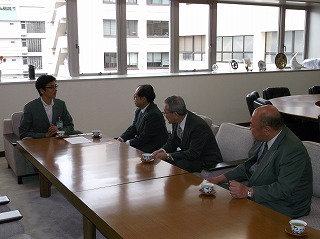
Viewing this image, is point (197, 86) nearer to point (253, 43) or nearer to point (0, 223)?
point (253, 43)

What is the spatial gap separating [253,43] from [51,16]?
13.9 ft

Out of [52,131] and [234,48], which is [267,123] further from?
[234,48]

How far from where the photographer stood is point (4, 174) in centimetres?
455

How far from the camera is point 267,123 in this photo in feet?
7.22

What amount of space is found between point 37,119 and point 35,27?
2.32 metres

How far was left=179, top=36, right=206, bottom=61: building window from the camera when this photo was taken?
23.0ft

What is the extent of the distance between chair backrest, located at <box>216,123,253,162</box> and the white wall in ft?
9.31

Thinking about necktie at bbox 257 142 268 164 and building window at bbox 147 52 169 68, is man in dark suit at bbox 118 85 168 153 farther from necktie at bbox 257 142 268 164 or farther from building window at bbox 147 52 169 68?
building window at bbox 147 52 169 68

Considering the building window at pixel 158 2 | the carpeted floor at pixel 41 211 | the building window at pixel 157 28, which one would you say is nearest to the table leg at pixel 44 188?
the carpeted floor at pixel 41 211

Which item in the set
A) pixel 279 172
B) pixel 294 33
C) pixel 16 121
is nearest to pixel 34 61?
pixel 16 121

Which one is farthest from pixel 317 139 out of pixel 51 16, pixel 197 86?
pixel 51 16

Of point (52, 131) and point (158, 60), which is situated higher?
point (158, 60)

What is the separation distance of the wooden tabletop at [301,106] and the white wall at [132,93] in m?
1.66

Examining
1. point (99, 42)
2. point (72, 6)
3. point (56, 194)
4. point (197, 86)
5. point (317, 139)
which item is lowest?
point (56, 194)
